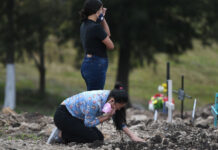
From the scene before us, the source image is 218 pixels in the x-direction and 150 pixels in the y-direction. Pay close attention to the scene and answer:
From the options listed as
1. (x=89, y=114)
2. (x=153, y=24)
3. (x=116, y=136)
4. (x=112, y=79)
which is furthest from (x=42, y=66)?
(x=89, y=114)

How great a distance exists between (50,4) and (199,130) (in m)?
12.8

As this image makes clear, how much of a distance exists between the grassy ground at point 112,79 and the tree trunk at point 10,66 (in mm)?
1469

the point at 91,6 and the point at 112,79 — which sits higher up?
the point at 91,6

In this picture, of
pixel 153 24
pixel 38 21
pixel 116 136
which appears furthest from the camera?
pixel 38 21

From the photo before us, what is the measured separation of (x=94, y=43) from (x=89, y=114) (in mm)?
1015

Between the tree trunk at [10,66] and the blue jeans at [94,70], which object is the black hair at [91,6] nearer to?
the blue jeans at [94,70]

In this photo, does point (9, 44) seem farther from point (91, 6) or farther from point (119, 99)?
point (119, 99)

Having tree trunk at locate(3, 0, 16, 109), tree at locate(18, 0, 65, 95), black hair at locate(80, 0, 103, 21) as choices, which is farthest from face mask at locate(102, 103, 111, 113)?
tree at locate(18, 0, 65, 95)

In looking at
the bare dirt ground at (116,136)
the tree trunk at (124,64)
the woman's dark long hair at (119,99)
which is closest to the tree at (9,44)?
the tree trunk at (124,64)

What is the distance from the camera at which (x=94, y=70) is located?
5629mm

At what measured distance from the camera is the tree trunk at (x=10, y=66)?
16.9m

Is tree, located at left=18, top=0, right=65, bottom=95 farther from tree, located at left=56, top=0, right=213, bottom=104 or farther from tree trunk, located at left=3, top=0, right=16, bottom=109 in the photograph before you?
tree, located at left=56, top=0, right=213, bottom=104

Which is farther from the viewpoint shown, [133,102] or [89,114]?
[133,102]

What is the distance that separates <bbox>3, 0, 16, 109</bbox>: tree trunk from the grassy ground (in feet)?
4.82
